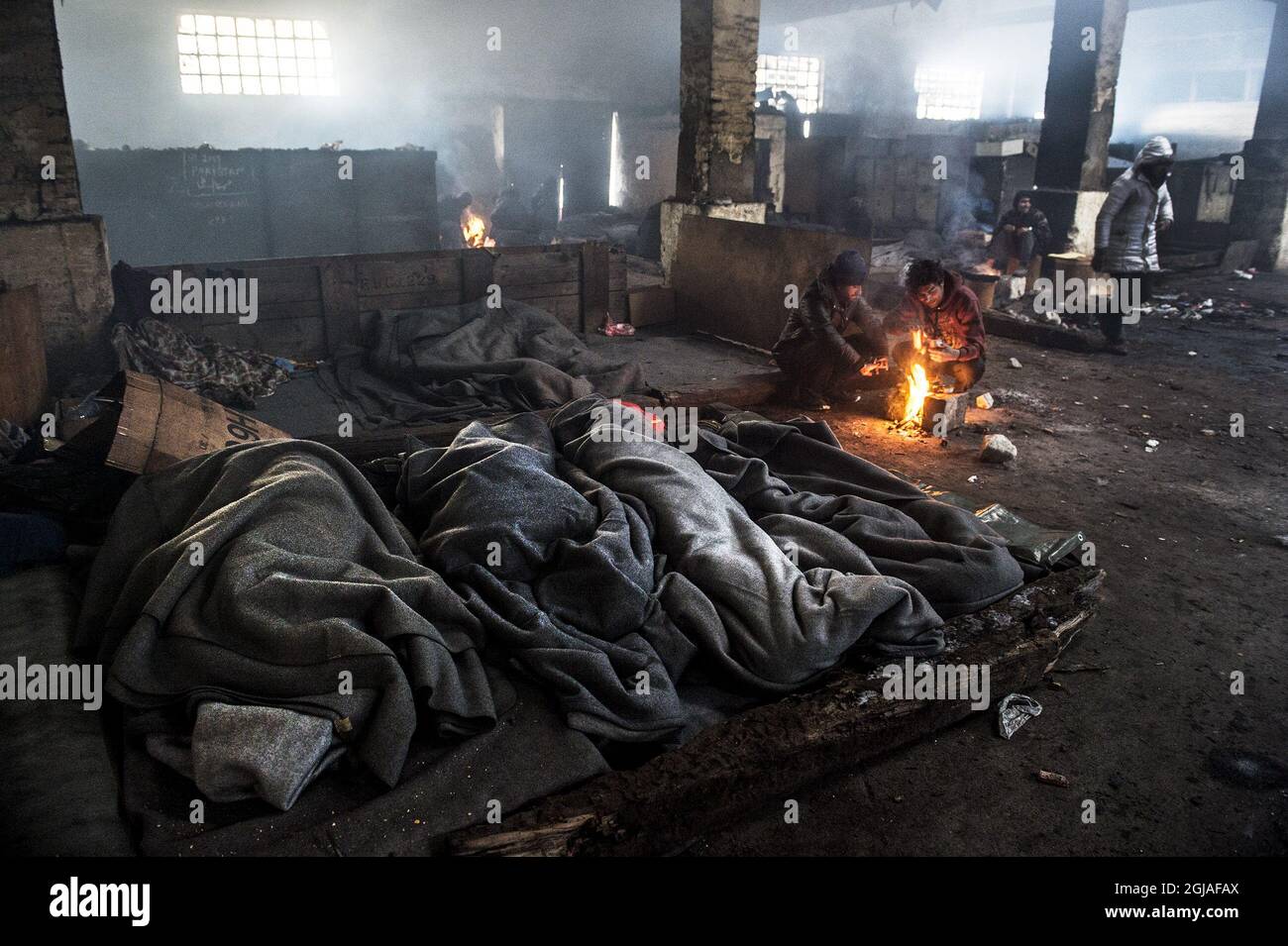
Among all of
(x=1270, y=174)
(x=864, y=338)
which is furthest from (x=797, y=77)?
(x=864, y=338)

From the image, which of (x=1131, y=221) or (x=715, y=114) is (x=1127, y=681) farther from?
(x=715, y=114)

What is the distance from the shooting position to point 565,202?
20391 mm

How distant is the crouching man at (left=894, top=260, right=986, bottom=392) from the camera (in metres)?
6.87

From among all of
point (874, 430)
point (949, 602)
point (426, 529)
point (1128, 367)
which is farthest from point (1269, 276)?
point (426, 529)

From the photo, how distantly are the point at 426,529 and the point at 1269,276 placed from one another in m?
16.3

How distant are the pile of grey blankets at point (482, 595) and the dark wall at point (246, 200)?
968 centimetres

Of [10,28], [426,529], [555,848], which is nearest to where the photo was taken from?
[555,848]

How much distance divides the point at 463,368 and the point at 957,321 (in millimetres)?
3874

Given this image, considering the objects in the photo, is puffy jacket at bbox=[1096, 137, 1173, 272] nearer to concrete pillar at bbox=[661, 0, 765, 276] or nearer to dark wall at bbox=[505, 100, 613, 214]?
concrete pillar at bbox=[661, 0, 765, 276]

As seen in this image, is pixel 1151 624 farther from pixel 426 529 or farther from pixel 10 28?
pixel 10 28

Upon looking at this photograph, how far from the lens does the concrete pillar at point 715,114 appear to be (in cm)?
1000

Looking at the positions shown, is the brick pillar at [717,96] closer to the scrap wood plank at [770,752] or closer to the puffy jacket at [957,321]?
the puffy jacket at [957,321]

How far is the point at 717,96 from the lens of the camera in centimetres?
1016

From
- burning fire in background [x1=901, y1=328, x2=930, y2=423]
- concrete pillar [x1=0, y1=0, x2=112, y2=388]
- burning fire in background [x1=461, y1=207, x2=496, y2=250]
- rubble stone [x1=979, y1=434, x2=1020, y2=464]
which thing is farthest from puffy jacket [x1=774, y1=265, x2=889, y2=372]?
burning fire in background [x1=461, y1=207, x2=496, y2=250]
